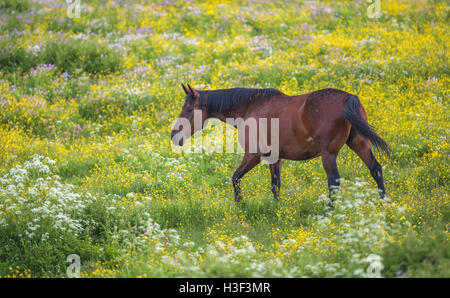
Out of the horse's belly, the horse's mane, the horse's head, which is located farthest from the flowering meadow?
the horse's mane

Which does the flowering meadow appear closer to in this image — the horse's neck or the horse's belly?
the horse's belly

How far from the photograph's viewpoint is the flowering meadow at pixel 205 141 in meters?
5.52

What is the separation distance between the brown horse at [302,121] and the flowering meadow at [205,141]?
0.54 metres

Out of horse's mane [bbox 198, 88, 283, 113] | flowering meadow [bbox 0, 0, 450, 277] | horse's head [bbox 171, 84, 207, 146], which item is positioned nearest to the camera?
flowering meadow [bbox 0, 0, 450, 277]

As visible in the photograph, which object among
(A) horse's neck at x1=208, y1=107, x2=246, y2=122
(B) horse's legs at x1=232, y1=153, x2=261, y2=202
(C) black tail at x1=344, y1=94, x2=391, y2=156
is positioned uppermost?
(A) horse's neck at x1=208, y1=107, x2=246, y2=122

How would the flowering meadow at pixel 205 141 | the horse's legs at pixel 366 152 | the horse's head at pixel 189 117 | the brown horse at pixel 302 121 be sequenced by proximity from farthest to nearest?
the horse's head at pixel 189 117, the horse's legs at pixel 366 152, the brown horse at pixel 302 121, the flowering meadow at pixel 205 141

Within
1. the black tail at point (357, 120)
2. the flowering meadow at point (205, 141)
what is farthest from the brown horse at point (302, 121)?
the flowering meadow at point (205, 141)

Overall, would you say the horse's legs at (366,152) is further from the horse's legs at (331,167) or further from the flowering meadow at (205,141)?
the horse's legs at (331,167)

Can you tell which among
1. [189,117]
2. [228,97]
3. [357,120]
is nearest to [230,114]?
[228,97]

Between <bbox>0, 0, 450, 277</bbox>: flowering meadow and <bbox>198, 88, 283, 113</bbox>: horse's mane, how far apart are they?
1714 millimetres

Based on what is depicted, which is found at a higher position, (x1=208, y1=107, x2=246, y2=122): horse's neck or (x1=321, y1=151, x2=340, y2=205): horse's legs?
(x1=208, y1=107, x2=246, y2=122): horse's neck

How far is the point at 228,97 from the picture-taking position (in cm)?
805

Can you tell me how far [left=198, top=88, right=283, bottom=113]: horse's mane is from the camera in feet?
26.1
